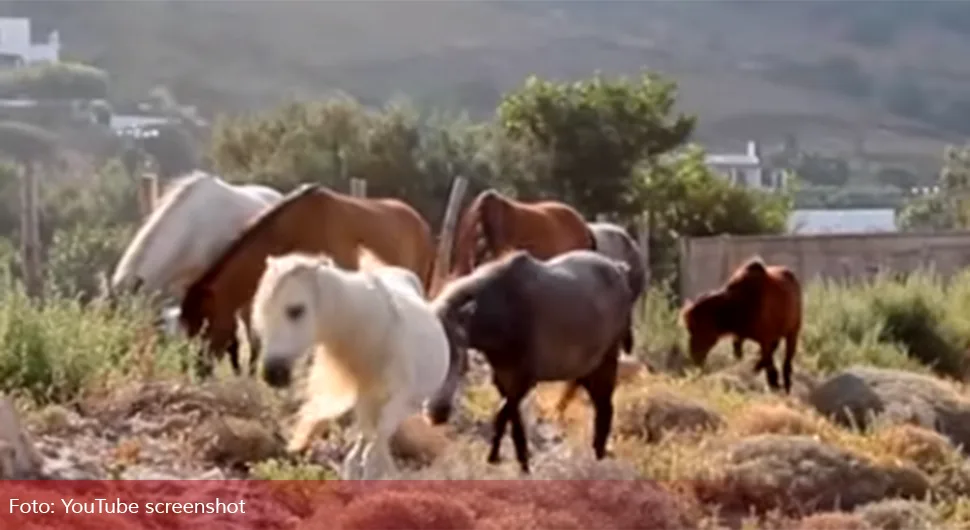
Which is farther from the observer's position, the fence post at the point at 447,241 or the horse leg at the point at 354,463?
the fence post at the point at 447,241

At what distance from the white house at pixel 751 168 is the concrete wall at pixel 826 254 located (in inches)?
325

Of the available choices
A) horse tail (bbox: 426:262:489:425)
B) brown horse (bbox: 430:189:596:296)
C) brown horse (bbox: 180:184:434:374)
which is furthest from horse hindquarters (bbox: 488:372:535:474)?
brown horse (bbox: 430:189:596:296)

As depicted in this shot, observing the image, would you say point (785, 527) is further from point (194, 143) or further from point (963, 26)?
point (963, 26)

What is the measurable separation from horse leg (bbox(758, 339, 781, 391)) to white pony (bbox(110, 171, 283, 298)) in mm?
3531

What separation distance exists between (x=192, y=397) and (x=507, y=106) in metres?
14.9

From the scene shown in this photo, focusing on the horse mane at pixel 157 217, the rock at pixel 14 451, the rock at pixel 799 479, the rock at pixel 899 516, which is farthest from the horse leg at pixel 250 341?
the rock at pixel 899 516

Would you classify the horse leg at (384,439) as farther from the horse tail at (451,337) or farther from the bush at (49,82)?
the bush at (49,82)

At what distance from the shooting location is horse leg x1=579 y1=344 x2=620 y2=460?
25.6ft

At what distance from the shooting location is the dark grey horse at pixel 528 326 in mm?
6957

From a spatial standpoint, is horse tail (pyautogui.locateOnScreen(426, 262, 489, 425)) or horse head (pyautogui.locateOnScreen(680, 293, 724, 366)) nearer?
horse tail (pyautogui.locateOnScreen(426, 262, 489, 425))

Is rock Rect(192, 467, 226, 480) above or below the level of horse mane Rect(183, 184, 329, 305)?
below

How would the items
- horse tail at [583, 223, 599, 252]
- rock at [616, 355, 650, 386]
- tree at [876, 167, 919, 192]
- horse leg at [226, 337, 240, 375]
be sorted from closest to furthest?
horse leg at [226, 337, 240, 375], rock at [616, 355, 650, 386], horse tail at [583, 223, 599, 252], tree at [876, 167, 919, 192]

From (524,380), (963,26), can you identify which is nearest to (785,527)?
(524,380)

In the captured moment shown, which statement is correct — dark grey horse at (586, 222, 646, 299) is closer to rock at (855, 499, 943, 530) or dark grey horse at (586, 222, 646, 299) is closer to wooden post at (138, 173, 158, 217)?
wooden post at (138, 173, 158, 217)
